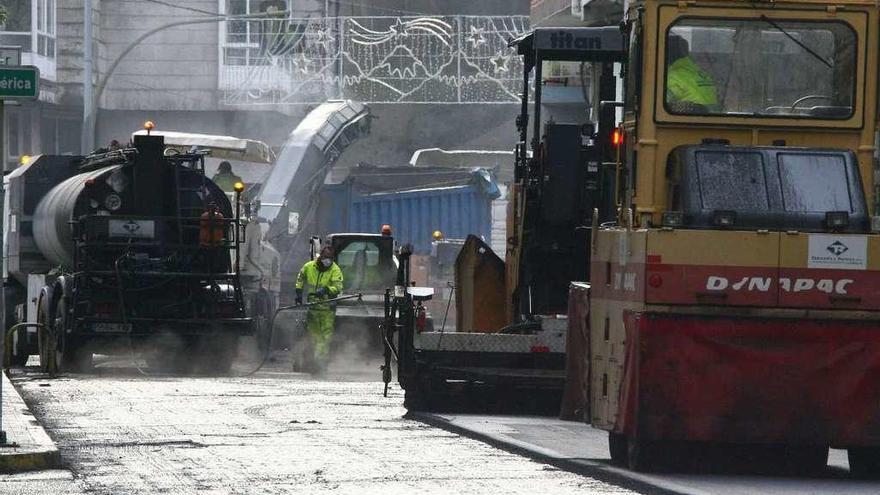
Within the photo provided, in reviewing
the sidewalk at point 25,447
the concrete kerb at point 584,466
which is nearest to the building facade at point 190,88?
the sidewalk at point 25,447

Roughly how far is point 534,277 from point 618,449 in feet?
13.5

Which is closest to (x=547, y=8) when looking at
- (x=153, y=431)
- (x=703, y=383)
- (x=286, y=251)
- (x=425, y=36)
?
(x=286, y=251)

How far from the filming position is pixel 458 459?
462 inches

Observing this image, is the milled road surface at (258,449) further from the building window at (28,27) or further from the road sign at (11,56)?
the building window at (28,27)

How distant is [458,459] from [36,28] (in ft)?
122

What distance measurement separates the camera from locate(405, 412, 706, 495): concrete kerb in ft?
33.2

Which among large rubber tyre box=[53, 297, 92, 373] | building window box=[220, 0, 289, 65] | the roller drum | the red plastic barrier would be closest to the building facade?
building window box=[220, 0, 289, 65]

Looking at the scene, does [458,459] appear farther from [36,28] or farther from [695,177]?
[36,28]

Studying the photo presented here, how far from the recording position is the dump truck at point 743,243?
1066cm

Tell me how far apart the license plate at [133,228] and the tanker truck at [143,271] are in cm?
1

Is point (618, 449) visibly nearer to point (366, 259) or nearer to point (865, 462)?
point (865, 462)

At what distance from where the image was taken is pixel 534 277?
15539 mm

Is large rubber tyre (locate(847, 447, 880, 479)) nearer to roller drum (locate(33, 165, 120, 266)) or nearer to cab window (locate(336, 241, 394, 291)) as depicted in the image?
roller drum (locate(33, 165, 120, 266))

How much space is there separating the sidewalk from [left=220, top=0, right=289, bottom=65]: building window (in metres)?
36.7
